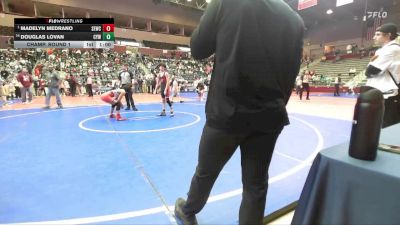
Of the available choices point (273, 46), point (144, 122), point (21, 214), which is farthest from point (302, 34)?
point (144, 122)

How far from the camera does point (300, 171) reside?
347 centimetres

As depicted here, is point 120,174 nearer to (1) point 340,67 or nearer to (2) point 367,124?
(2) point 367,124

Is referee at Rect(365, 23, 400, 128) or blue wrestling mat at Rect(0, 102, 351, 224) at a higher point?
referee at Rect(365, 23, 400, 128)

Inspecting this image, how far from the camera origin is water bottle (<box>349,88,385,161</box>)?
1167 millimetres

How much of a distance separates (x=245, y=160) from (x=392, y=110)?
8.75 feet

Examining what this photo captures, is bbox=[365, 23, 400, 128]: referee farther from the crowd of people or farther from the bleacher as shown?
the bleacher

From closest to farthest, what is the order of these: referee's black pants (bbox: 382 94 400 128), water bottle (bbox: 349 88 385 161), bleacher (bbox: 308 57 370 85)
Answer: water bottle (bbox: 349 88 385 161) → referee's black pants (bbox: 382 94 400 128) → bleacher (bbox: 308 57 370 85)

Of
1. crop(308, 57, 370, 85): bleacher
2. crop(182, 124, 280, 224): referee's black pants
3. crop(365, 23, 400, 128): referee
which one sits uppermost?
crop(308, 57, 370, 85): bleacher

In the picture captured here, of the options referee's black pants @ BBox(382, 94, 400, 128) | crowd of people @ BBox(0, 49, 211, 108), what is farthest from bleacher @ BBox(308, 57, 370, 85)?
referee's black pants @ BBox(382, 94, 400, 128)

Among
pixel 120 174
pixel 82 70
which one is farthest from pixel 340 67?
pixel 120 174

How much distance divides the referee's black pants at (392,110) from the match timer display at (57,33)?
43.9 ft

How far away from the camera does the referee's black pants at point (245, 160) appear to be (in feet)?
5.22

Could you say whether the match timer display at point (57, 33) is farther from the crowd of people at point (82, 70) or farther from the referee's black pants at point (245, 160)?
the referee's black pants at point (245, 160)

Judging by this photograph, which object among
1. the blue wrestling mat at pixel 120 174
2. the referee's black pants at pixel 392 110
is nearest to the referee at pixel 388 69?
the referee's black pants at pixel 392 110
